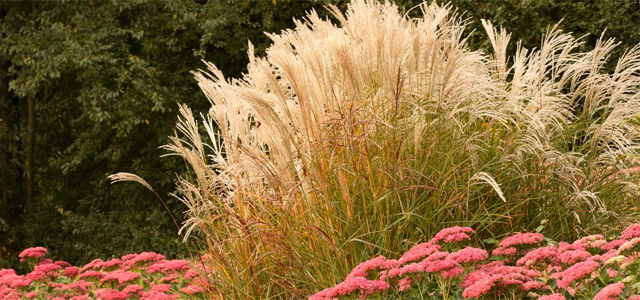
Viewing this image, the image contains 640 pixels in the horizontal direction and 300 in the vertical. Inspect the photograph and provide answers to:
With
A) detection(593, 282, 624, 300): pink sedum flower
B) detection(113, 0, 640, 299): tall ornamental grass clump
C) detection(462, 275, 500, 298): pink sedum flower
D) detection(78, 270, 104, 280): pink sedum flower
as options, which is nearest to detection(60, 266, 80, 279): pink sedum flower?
detection(78, 270, 104, 280): pink sedum flower

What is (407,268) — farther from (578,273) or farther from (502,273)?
(578,273)

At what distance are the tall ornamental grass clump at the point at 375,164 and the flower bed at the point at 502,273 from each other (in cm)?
32

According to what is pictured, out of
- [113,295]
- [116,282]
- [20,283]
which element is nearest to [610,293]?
[113,295]

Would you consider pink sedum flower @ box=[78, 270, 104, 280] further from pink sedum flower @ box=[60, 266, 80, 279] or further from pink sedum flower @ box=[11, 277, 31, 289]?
pink sedum flower @ box=[60, 266, 80, 279]

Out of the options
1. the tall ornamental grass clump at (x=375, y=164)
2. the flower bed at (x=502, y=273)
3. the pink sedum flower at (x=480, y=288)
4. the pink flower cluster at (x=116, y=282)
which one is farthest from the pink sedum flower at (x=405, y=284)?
the pink flower cluster at (x=116, y=282)

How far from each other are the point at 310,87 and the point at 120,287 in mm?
2114

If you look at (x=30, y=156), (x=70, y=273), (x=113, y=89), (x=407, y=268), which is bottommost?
(x=70, y=273)

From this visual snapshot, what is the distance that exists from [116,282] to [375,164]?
2218 mm

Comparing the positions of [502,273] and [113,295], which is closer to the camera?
[502,273]

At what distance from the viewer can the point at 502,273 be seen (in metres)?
3.46

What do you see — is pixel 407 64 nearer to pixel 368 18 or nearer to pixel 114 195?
pixel 368 18

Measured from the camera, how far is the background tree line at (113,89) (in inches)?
400

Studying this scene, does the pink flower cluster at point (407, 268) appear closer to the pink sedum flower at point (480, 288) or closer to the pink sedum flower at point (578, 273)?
the pink sedum flower at point (480, 288)

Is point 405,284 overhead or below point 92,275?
overhead
